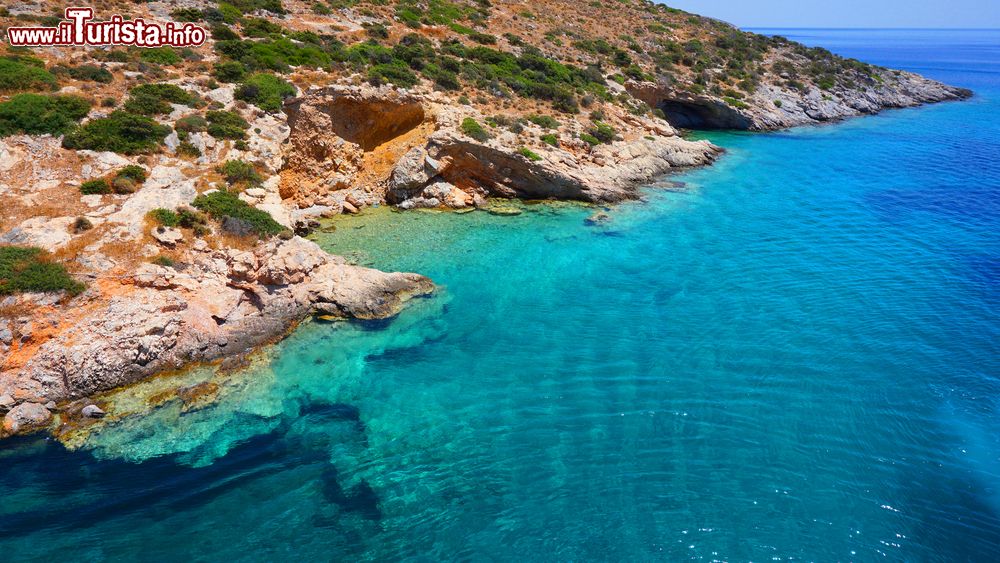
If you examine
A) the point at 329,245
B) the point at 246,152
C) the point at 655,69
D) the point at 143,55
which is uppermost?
the point at 655,69

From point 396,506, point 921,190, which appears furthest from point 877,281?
point 396,506

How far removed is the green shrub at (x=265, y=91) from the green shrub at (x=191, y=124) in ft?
10.8

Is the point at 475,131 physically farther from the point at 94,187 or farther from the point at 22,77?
the point at 22,77

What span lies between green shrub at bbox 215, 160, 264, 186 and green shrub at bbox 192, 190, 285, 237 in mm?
1624

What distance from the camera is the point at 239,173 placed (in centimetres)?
2303

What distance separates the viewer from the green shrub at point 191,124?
77.3 ft

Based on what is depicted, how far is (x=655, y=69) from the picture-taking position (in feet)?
166

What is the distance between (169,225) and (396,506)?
47.4ft

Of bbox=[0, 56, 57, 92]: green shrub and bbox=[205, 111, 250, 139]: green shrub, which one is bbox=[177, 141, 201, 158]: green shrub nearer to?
bbox=[205, 111, 250, 139]: green shrub

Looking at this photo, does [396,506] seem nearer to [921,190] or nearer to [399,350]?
[399,350]

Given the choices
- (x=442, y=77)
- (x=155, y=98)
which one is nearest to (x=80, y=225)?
(x=155, y=98)

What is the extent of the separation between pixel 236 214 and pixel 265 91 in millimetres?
10173

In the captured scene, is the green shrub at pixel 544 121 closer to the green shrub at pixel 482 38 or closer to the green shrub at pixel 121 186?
the green shrub at pixel 482 38

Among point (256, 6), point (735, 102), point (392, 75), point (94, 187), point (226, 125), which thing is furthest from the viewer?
point (735, 102)
